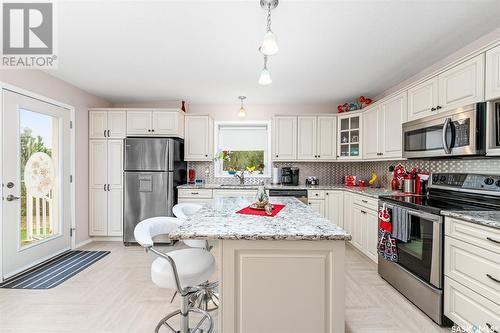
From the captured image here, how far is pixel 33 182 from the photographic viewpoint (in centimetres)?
312

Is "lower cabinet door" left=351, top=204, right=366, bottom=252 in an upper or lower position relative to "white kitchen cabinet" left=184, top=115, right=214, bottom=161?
lower

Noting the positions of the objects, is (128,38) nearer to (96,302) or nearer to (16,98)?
(16,98)

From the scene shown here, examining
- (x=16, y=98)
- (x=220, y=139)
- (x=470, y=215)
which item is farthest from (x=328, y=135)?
(x=16, y=98)

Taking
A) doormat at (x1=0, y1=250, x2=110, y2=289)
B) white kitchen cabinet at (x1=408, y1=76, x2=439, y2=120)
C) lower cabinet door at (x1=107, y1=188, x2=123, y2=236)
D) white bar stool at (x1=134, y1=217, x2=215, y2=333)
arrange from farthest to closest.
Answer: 1. lower cabinet door at (x1=107, y1=188, x2=123, y2=236)
2. doormat at (x1=0, y1=250, x2=110, y2=289)
3. white kitchen cabinet at (x1=408, y1=76, x2=439, y2=120)
4. white bar stool at (x1=134, y1=217, x2=215, y2=333)

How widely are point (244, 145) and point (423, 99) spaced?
117 inches

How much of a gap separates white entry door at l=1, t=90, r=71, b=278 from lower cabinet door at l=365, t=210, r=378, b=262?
167 inches


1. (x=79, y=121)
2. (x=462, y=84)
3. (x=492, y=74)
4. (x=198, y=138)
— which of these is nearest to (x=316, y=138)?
(x=198, y=138)

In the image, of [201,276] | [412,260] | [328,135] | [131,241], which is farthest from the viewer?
[328,135]

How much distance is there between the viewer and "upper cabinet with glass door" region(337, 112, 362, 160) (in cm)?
411

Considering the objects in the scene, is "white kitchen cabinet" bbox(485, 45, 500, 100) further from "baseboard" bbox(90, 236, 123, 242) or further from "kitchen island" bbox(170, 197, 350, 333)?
"baseboard" bbox(90, 236, 123, 242)

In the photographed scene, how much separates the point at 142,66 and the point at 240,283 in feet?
9.23

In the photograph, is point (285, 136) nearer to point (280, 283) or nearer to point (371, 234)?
point (371, 234)

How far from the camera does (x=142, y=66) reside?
9.89ft

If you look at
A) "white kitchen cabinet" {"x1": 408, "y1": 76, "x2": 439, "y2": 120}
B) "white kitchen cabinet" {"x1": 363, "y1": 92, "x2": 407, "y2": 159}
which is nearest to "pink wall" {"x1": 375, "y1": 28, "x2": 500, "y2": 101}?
"white kitchen cabinet" {"x1": 408, "y1": 76, "x2": 439, "y2": 120}
